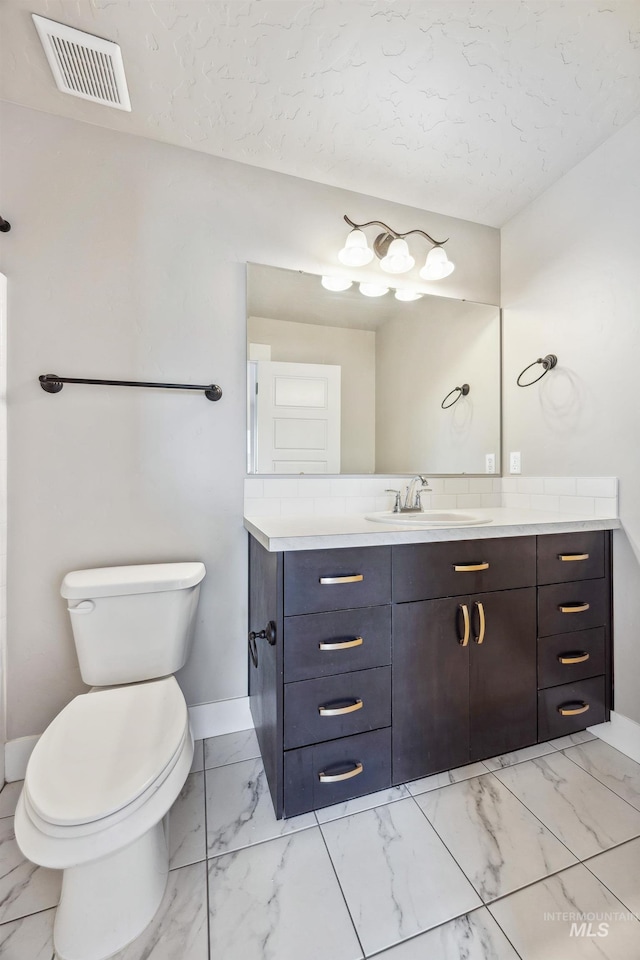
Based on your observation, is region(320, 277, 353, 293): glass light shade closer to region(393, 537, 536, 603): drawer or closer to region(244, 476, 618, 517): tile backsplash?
region(244, 476, 618, 517): tile backsplash

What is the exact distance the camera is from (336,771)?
44.9 inches

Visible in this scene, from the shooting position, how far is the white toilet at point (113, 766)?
76 cm

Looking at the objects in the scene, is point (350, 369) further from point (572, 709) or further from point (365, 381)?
point (572, 709)

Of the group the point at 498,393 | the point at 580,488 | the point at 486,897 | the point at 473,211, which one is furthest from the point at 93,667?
the point at 473,211

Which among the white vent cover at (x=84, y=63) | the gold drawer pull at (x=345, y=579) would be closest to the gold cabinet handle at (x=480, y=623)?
the gold drawer pull at (x=345, y=579)

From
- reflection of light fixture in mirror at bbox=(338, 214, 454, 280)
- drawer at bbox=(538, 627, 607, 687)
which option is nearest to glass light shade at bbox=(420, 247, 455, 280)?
reflection of light fixture in mirror at bbox=(338, 214, 454, 280)

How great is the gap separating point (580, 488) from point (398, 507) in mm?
764

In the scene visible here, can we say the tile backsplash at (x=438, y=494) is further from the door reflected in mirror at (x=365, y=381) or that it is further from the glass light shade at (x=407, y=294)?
the glass light shade at (x=407, y=294)

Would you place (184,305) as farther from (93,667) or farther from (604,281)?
(604,281)

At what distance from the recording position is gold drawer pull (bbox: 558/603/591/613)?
1438 millimetres

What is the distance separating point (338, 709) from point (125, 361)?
1390 millimetres

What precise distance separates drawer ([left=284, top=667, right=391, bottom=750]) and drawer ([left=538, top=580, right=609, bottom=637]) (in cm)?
66

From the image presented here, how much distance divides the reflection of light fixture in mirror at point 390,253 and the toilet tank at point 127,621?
1.45 meters

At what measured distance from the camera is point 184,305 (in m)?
1.49
